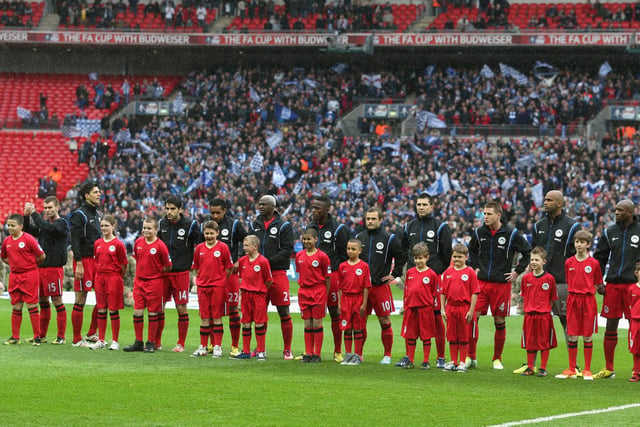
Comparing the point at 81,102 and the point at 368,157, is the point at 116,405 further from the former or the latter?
the point at 81,102

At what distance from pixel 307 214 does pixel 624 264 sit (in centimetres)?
2392

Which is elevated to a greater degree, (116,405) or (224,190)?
(224,190)

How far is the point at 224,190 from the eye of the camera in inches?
1506

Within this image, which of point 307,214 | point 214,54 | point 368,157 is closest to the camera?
point 307,214

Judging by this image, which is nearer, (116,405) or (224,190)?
(116,405)

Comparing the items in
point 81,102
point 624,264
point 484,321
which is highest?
point 81,102

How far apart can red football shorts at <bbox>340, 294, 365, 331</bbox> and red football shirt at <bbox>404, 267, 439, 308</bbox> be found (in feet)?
2.17

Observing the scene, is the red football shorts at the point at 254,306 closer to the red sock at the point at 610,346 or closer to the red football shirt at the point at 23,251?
the red football shirt at the point at 23,251

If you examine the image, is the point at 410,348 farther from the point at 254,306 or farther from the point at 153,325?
the point at 153,325

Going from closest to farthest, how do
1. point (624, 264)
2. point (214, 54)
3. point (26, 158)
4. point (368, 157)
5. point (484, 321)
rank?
point (624, 264), point (484, 321), point (368, 157), point (26, 158), point (214, 54)

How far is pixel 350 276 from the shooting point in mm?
14086

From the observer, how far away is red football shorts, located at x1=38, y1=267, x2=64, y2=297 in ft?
51.2

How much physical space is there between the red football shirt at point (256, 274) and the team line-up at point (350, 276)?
16 mm

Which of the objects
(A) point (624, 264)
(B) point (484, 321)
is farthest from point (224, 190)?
(A) point (624, 264)
